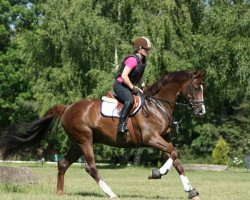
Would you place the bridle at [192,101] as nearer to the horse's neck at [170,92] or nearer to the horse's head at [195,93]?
the horse's head at [195,93]

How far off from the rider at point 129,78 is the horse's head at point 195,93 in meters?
1.12

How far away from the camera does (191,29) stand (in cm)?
4344

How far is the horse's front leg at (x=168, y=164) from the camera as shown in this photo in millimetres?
12984

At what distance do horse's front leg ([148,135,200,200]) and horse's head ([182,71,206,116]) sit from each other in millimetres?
1118

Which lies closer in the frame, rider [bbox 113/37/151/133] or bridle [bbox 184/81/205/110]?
rider [bbox 113/37/151/133]

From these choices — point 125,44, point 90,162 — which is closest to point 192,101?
point 90,162

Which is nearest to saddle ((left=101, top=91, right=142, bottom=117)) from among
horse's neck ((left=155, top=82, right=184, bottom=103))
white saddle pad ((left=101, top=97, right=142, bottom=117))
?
white saddle pad ((left=101, top=97, right=142, bottom=117))

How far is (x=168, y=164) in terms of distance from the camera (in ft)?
43.2

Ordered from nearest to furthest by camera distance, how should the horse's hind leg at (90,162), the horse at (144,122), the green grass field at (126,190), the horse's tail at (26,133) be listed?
the green grass field at (126,190)
the horse at (144,122)
the horse's hind leg at (90,162)
the horse's tail at (26,133)

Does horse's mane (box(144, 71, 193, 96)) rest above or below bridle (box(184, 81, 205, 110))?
above

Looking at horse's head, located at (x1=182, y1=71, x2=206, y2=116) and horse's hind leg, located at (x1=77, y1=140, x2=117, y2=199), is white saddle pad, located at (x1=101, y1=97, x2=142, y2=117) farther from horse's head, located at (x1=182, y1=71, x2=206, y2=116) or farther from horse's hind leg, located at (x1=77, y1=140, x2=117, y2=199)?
horse's head, located at (x1=182, y1=71, x2=206, y2=116)

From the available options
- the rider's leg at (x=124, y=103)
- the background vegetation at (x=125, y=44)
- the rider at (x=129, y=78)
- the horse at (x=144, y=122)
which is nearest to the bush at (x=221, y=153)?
the background vegetation at (x=125, y=44)

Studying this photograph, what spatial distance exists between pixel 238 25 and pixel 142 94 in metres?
28.5

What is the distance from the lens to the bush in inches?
1832
